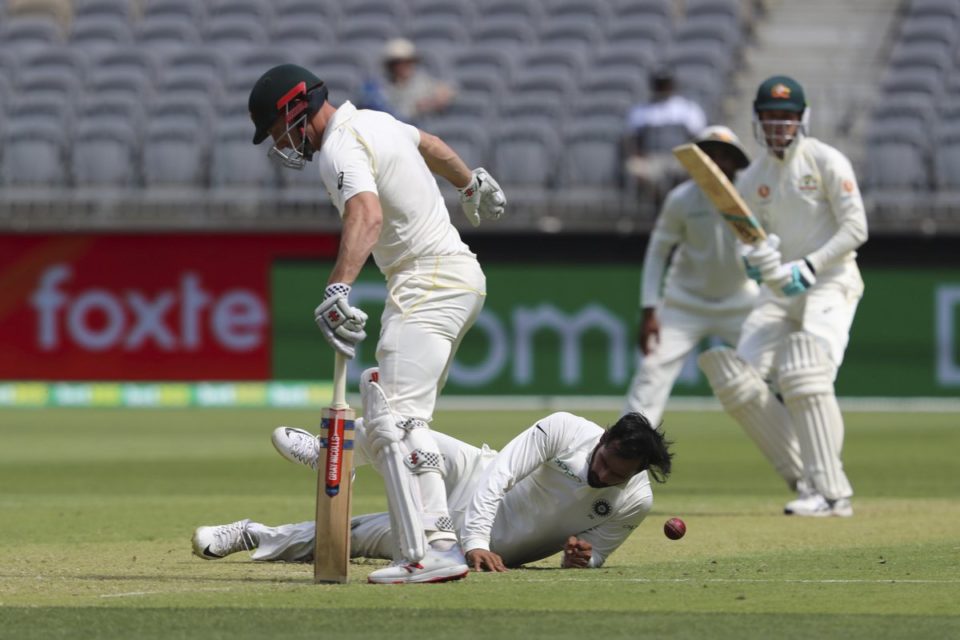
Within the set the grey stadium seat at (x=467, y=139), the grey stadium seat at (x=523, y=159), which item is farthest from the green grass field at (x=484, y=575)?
the grey stadium seat at (x=467, y=139)

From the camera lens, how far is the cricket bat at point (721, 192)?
8281 mm

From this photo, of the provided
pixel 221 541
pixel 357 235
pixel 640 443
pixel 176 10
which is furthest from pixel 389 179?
pixel 176 10

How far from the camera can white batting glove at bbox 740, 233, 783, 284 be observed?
8359 millimetres

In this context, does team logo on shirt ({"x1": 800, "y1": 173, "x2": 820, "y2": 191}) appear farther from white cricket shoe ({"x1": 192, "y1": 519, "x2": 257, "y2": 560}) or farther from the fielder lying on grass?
white cricket shoe ({"x1": 192, "y1": 519, "x2": 257, "y2": 560})

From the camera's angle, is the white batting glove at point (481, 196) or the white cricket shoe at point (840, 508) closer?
the white batting glove at point (481, 196)

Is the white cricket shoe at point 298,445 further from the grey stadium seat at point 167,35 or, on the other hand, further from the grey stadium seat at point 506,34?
the grey stadium seat at point 167,35

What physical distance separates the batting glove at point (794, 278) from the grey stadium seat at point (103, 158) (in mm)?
9810

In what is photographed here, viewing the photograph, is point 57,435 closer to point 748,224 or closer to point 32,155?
point 32,155

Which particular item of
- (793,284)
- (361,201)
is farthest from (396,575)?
(793,284)

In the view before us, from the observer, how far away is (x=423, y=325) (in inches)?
227

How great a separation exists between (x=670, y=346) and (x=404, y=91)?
6.92 meters

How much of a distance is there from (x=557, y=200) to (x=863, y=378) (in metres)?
3.17

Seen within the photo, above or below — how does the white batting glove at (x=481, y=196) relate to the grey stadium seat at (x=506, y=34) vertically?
above

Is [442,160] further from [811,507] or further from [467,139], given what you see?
[467,139]
